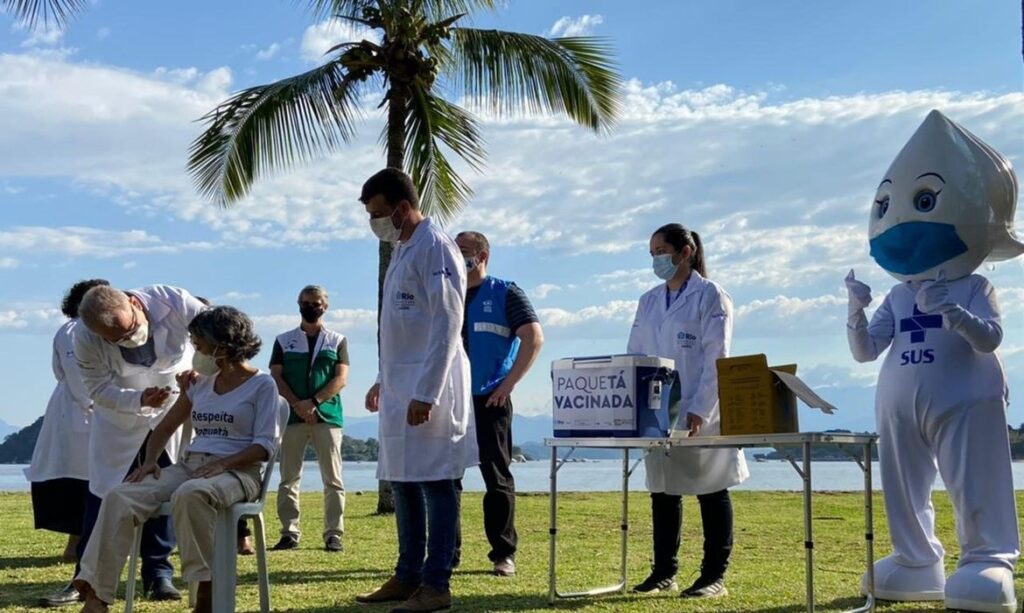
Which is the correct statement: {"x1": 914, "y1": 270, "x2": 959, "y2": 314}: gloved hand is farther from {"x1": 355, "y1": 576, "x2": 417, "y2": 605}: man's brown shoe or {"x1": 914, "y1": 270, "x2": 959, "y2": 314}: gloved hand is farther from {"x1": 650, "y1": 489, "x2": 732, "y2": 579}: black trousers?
{"x1": 355, "y1": 576, "x2": 417, "y2": 605}: man's brown shoe

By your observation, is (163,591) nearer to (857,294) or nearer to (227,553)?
(227,553)

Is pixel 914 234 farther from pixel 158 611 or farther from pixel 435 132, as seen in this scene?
pixel 435 132

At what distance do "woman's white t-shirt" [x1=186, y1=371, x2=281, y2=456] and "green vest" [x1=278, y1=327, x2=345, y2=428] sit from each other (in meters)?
3.71

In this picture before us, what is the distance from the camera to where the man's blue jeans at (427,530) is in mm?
5660

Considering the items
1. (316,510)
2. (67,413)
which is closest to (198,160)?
(316,510)

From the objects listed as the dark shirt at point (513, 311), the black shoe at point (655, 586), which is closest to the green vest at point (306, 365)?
the dark shirt at point (513, 311)

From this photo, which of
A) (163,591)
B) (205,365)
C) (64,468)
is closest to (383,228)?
(205,365)

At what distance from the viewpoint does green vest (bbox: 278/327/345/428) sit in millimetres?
9359

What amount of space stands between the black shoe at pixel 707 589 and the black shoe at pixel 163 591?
111 inches

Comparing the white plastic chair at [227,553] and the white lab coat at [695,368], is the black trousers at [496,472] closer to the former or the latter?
the white lab coat at [695,368]

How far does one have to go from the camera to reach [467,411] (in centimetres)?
593

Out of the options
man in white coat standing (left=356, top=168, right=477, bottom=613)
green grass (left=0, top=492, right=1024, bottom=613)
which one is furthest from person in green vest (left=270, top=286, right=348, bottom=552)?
man in white coat standing (left=356, top=168, right=477, bottom=613)

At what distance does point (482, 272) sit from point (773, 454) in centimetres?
259

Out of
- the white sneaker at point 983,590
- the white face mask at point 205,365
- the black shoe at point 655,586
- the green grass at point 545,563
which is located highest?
the white face mask at point 205,365
